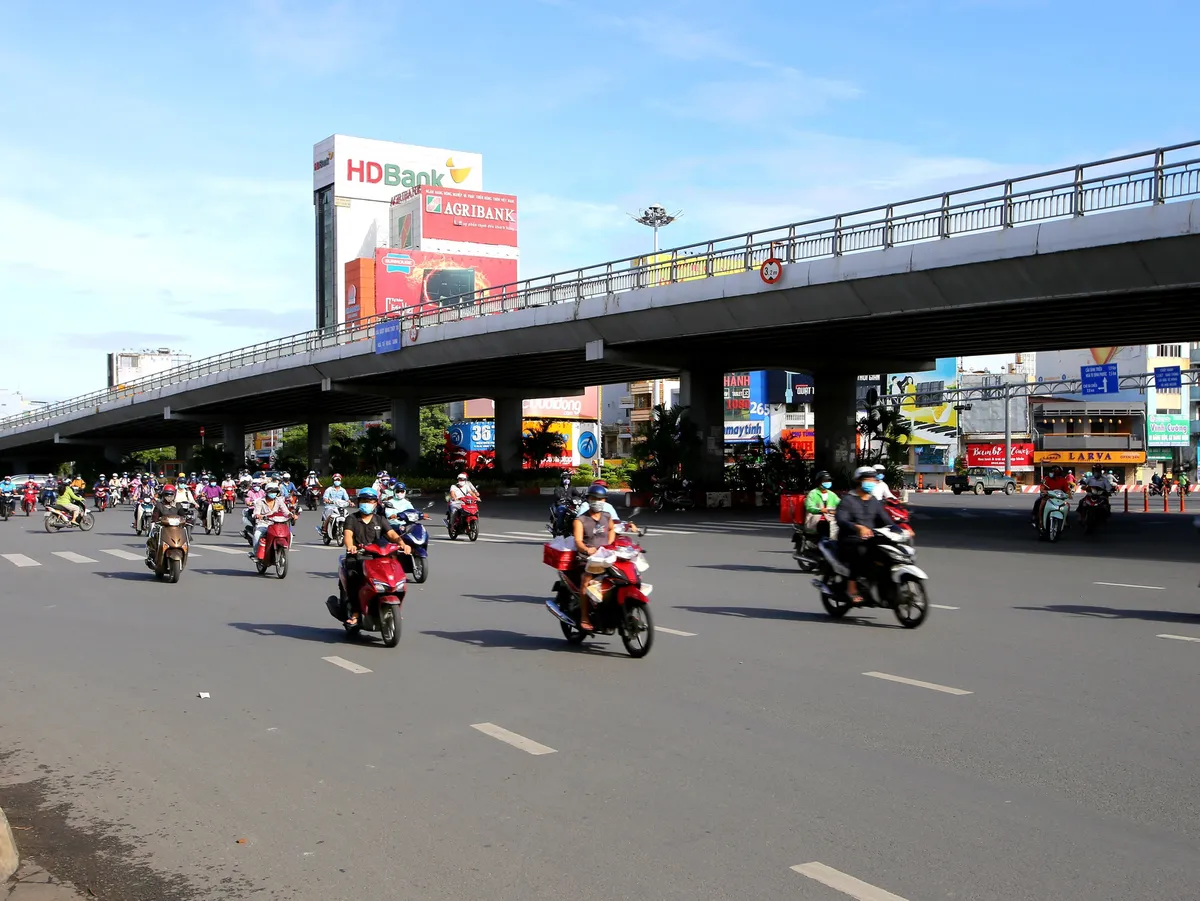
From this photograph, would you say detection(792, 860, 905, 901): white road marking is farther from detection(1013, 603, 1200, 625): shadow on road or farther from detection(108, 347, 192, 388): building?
detection(108, 347, 192, 388): building

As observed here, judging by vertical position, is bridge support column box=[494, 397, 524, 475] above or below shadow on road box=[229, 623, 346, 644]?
above

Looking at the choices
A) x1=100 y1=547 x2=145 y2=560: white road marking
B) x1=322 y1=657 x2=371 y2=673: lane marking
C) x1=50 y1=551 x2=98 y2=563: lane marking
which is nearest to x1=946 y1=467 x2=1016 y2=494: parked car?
x1=100 y1=547 x2=145 y2=560: white road marking

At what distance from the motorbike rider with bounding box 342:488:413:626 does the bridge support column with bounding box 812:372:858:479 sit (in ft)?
106

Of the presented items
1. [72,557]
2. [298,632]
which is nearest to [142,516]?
[72,557]

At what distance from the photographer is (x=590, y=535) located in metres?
10.4

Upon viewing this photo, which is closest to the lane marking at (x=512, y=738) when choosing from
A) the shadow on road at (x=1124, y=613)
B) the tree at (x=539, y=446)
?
the shadow on road at (x=1124, y=613)

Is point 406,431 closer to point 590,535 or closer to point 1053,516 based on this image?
point 1053,516

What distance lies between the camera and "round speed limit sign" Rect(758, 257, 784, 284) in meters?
29.9

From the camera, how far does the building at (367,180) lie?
14800 cm

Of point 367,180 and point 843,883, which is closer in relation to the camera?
point 843,883

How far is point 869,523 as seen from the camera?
1186cm

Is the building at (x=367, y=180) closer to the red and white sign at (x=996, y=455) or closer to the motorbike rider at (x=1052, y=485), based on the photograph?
the red and white sign at (x=996, y=455)

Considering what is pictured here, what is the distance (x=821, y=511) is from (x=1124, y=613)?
512 cm

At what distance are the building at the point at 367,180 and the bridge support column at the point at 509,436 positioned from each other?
91913 millimetres
